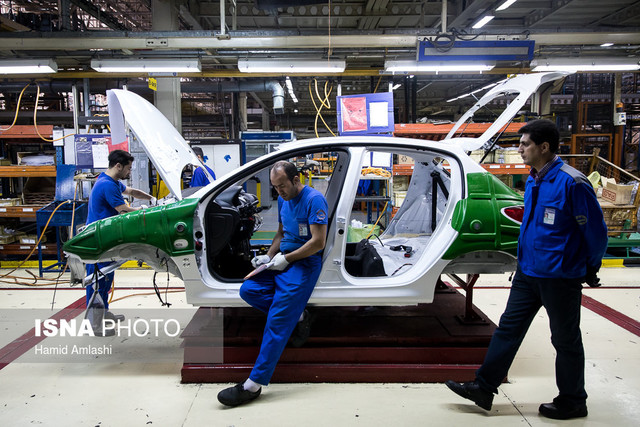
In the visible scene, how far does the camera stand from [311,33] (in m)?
7.23

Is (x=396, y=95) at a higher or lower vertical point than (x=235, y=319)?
higher

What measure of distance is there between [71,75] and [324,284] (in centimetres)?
787

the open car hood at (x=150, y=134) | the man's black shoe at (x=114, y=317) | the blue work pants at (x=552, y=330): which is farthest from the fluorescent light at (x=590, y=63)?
the man's black shoe at (x=114, y=317)

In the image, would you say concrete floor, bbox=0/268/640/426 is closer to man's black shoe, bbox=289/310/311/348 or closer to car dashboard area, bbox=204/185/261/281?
man's black shoe, bbox=289/310/311/348

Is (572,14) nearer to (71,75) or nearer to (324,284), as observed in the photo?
(324,284)

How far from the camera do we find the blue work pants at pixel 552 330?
2.17 meters

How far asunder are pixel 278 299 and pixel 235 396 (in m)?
0.64

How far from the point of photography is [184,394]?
266cm

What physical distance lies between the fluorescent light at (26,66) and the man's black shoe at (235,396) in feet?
21.8

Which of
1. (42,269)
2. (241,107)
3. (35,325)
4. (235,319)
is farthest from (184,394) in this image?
(241,107)

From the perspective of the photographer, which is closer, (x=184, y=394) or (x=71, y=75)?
(x=184, y=394)

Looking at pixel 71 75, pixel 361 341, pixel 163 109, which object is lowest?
pixel 361 341

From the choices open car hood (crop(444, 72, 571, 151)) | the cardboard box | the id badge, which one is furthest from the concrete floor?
the cardboard box

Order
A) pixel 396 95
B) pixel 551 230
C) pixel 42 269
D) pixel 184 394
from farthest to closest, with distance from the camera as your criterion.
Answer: pixel 396 95
pixel 42 269
pixel 184 394
pixel 551 230
